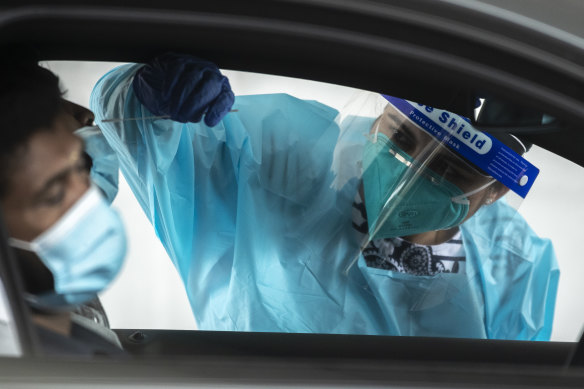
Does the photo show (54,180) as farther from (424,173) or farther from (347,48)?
(424,173)

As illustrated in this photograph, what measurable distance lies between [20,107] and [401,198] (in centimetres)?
104

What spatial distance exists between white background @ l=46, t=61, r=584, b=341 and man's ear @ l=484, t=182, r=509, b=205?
11 centimetres

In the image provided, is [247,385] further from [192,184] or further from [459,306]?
[459,306]

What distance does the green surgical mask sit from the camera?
1.49 m

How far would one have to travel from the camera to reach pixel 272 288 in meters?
1.67

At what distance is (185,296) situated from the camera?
1819 millimetres

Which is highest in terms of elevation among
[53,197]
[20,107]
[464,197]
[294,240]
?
[20,107]

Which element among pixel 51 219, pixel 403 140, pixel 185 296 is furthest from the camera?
pixel 185 296

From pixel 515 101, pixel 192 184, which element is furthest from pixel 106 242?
pixel 192 184

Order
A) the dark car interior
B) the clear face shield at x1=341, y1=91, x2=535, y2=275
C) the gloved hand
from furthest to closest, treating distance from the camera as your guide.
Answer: the clear face shield at x1=341, y1=91, x2=535, y2=275
the gloved hand
the dark car interior

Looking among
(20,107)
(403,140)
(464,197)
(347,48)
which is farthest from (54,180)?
(464,197)

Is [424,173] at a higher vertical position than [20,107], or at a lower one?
lower

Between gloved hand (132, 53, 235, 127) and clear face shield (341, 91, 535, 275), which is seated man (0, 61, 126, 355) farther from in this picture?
clear face shield (341, 91, 535, 275)

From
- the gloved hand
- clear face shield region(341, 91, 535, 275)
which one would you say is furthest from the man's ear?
the gloved hand
